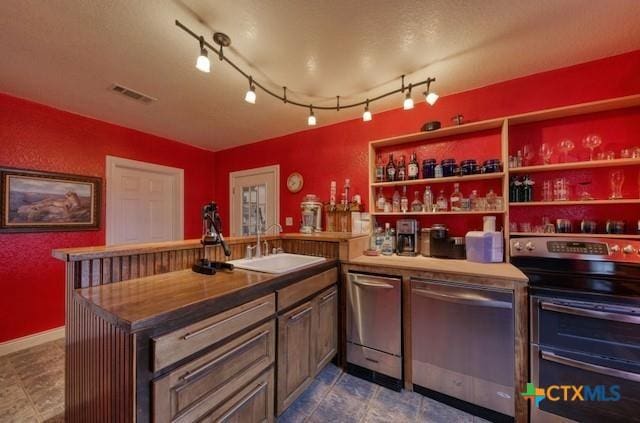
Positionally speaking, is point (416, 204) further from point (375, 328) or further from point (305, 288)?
point (305, 288)

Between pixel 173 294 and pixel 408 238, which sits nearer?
pixel 173 294

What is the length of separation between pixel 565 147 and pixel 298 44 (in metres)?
2.15

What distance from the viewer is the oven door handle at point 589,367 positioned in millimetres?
1206

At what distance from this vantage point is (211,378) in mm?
1055

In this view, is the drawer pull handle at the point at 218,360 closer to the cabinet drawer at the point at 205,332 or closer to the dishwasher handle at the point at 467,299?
the cabinet drawer at the point at 205,332

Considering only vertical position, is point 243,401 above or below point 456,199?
below

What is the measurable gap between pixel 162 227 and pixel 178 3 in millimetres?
3039

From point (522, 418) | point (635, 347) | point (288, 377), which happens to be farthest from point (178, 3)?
point (522, 418)

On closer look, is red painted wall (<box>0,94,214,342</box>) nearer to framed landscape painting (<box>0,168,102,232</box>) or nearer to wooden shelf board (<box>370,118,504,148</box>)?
framed landscape painting (<box>0,168,102,232</box>)

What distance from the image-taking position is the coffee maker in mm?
2244

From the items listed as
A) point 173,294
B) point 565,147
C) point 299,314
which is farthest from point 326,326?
point 565,147

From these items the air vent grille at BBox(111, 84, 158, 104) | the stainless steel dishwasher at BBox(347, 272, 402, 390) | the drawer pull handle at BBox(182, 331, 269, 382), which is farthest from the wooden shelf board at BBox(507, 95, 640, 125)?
the air vent grille at BBox(111, 84, 158, 104)

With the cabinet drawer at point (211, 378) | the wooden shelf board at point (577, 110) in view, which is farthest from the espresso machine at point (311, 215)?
the wooden shelf board at point (577, 110)

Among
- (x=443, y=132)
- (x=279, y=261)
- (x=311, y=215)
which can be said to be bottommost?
(x=279, y=261)
